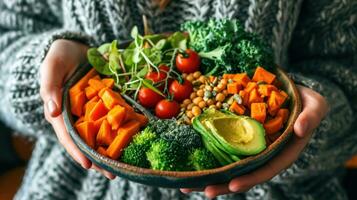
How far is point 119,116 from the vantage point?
92cm

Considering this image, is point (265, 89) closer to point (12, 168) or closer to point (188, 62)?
point (188, 62)

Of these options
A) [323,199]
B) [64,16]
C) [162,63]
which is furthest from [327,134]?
[64,16]

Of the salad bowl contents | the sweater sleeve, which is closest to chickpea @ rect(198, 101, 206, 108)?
→ the salad bowl contents

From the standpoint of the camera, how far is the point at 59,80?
3.50ft

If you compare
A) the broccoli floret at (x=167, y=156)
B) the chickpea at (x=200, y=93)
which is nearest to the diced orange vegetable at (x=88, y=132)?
the broccoli floret at (x=167, y=156)

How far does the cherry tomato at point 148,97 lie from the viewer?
101 cm

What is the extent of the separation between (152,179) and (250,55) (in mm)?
338

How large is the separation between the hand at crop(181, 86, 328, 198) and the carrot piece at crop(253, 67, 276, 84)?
8 centimetres

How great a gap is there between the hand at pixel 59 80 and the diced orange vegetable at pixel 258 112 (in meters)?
0.29

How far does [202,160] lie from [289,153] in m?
0.21

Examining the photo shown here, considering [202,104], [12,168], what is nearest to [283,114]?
[202,104]

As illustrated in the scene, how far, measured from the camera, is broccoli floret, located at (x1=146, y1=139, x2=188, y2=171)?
2.82ft

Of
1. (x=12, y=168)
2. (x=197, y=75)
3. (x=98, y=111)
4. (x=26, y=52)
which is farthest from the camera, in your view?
(x=12, y=168)

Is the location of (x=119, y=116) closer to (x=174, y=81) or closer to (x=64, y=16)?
(x=174, y=81)
